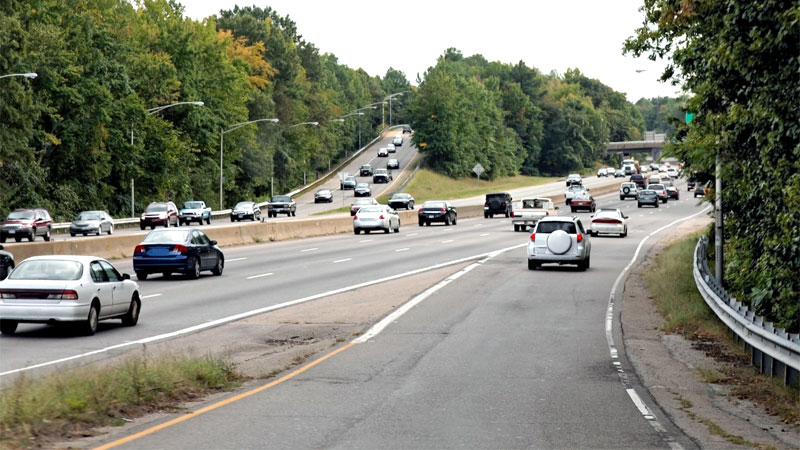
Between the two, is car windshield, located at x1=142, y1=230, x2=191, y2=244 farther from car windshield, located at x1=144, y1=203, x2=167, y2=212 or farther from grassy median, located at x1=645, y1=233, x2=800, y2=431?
car windshield, located at x1=144, y1=203, x2=167, y2=212

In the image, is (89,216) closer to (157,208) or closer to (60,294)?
(157,208)

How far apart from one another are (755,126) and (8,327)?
502 inches

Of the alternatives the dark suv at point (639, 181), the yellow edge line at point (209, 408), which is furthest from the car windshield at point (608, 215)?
the dark suv at point (639, 181)

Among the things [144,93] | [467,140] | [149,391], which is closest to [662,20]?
[149,391]

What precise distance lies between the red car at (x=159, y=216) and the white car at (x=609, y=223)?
25987 millimetres

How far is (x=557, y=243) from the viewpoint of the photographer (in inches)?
→ 1337

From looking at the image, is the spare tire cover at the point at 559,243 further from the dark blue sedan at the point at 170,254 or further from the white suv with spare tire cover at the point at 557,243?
the dark blue sedan at the point at 170,254

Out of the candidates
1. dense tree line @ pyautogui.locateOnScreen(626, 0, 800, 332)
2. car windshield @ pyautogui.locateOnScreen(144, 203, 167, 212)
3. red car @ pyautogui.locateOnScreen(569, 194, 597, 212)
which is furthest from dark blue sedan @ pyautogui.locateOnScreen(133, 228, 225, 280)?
red car @ pyautogui.locateOnScreen(569, 194, 597, 212)

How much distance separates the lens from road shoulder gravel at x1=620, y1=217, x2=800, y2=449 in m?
10.6

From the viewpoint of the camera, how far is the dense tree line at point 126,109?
6656 cm

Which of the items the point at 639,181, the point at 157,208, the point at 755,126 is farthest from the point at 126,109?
the point at 639,181

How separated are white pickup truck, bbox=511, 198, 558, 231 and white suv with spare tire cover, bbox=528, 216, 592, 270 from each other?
1034 inches

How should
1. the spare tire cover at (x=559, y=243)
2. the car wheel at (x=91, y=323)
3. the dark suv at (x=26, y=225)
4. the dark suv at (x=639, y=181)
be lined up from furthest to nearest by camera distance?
the dark suv at (x=639, y=181) < the dark suv at (x=26, y=225) < the spare tire cover at (x=559, y=243) < the car wheel at (x=91, y=323)

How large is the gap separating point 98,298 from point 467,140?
15231cm
